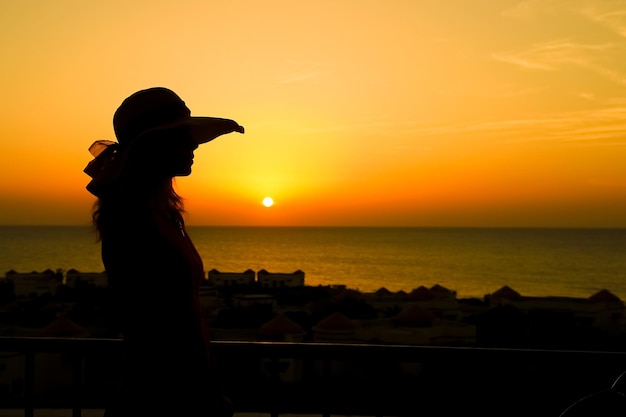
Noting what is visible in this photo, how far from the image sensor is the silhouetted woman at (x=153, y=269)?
194 cm

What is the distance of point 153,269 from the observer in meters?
1.93

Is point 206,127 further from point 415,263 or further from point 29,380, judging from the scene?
point 415,263

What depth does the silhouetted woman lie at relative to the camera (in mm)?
1943

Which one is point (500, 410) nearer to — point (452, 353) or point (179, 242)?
point (452, 353)

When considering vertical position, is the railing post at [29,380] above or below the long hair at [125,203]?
below

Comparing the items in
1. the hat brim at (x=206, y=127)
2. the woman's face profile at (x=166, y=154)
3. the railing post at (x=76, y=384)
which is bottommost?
the railing post at (x=76, y=384)

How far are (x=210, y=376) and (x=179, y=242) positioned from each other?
1.39ft

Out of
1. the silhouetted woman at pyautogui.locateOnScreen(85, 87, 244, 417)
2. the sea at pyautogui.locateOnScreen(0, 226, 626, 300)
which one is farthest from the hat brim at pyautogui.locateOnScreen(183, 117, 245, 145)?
the sea at pyautogui.locateOnScreen(0, 226, 626, 300)

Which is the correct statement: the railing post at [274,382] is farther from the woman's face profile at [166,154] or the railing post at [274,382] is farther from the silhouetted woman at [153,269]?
the woman's face profile at [166,154]

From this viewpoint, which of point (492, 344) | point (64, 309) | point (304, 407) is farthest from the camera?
point (64, 309)

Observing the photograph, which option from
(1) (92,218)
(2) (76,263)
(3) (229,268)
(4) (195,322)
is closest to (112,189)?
(1) (92,218)

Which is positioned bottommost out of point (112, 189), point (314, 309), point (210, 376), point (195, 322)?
point (314, 309)

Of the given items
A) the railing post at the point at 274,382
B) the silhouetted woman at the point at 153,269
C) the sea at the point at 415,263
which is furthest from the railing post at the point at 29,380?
the sea at the point at 415,263

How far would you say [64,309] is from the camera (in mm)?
27688
